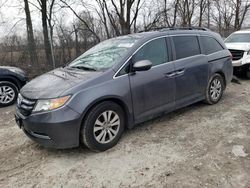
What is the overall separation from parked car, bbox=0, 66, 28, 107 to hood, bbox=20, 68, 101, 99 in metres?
2.77

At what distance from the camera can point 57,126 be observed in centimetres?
331

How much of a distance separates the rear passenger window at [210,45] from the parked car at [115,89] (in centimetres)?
3

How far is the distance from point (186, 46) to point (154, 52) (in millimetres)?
905

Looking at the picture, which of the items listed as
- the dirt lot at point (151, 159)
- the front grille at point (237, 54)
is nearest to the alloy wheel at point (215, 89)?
the dirt lot at point (151, 159)

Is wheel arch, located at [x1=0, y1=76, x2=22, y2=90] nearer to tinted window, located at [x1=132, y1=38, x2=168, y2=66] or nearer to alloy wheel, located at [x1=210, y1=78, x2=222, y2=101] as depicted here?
tinted window, located at [x1=132, y1=38, x2=168, y2=66]

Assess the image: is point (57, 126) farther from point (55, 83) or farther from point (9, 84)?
point (9, 84)

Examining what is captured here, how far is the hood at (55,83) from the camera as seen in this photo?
3.47 m

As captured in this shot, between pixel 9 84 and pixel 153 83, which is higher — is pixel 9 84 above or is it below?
below

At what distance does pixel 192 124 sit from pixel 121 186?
2.13 metres

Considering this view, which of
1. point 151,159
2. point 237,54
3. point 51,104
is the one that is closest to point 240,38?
point 237,54

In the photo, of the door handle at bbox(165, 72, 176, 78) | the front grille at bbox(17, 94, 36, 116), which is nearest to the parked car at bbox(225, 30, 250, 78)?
the door handle at bbox(165, 72, 176, 78)

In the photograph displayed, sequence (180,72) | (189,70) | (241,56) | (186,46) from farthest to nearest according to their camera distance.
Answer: (241,56) → (186,46) → (189,70) → (180,72)

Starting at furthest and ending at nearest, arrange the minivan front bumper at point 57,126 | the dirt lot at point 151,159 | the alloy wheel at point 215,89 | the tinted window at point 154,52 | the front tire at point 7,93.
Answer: the front tire at point 7,93
the alloy wheel at point 215,89
the tinted window at point 154,52
the minivan front bumper at point 57,126
the dirt lot at point 151,159

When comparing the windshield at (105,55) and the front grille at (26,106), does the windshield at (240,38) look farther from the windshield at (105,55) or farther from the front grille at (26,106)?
the front grille at (26,106)
